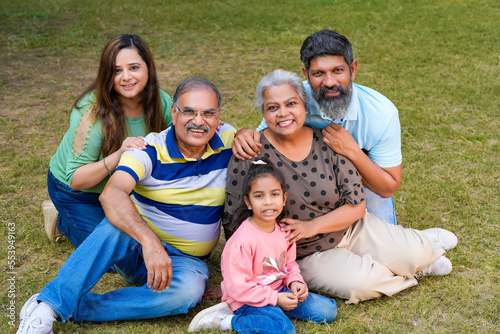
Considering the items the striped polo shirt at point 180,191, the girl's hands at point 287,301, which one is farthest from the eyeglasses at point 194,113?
the girl's hands at point 287,301

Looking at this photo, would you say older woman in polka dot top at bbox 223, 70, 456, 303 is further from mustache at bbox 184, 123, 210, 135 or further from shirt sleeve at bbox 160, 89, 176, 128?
shirt sleeve at bbox 160, 89, 176, 128

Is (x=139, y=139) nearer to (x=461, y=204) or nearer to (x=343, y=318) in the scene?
(x=343, y=318)

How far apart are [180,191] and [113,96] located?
96cm

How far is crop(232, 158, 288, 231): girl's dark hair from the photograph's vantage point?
3414 millimetres

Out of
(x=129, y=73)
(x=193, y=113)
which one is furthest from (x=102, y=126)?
(x=193, y=113)

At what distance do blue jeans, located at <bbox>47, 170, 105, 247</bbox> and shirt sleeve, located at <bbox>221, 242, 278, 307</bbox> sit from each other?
1.25 meters

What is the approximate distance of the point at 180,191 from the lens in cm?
357

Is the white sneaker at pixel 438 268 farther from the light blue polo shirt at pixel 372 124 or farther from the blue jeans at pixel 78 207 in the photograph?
the blue jeans at pixel 78 207

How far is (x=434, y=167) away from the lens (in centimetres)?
567

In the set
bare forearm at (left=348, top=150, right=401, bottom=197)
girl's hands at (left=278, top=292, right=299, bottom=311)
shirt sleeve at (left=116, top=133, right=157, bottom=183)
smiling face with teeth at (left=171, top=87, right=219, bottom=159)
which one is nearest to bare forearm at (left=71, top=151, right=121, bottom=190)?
shirt sleeve at (left=116, top=133, right=157, bottom=183)

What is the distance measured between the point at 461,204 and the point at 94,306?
10.3 feet

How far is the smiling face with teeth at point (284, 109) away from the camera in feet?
11.6

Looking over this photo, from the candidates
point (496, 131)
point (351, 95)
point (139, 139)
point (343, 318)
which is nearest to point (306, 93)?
point (351, 95)

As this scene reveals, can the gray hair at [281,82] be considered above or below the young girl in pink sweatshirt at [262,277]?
above
